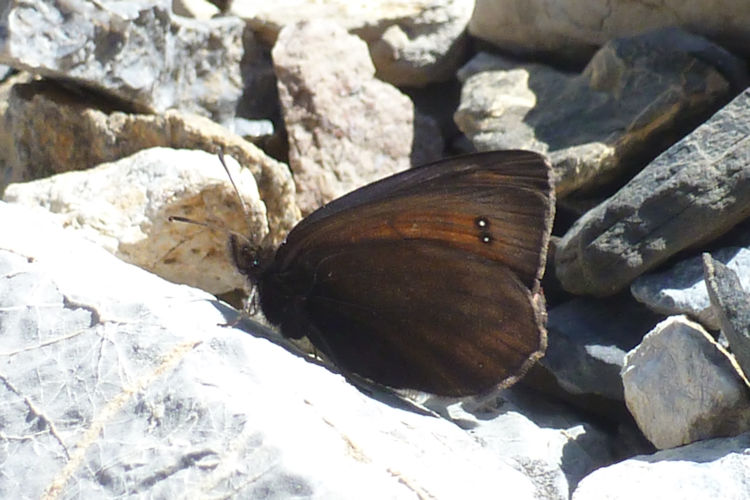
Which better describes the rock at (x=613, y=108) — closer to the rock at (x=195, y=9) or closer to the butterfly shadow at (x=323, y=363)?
the butterfly shadow at (x=323, y=363)

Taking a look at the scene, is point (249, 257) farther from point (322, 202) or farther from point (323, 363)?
point (322, 202)

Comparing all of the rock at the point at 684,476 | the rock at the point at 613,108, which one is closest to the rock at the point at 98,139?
the rock at the point at 613,108

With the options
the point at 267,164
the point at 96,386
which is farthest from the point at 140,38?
the point at 96,386

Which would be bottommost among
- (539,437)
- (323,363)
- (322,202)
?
(539,437)

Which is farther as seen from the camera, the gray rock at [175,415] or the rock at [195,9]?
the rock at [195,9]

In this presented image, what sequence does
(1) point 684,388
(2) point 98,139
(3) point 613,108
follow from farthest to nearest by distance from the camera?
(2) point 98,139
(3) point 613,108
(1) point 684,388

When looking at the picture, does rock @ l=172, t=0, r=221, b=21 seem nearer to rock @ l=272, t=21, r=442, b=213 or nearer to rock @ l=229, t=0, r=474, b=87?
rock @ l=229, t=0, r=474, b=87

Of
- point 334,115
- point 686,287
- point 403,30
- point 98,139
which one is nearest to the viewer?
point 686,287

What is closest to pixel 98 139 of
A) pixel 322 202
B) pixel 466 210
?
pixel 322 202
